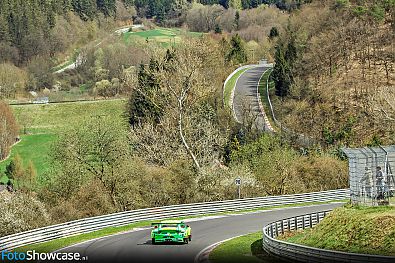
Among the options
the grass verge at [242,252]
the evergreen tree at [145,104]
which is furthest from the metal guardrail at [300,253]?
the evergreen tree at [145,104]

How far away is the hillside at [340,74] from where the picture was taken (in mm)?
86438

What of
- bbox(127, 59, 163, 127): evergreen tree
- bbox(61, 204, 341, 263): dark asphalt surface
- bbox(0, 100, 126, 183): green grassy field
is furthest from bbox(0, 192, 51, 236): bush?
bbox(0, 100, 126, 183): green grassy field

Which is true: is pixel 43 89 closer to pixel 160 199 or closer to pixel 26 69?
pixel 26 69

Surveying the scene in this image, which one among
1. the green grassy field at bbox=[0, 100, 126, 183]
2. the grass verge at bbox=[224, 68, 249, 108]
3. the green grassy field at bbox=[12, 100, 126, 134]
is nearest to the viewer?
the grass verge at bbox=[224, 68, 249, 108]

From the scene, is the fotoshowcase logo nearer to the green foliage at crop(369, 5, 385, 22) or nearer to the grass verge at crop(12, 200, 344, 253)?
the grass verge at crop(12, 200, 344, 253)

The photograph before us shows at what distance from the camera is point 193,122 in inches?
2963

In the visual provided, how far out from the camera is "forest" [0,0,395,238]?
2234 inches

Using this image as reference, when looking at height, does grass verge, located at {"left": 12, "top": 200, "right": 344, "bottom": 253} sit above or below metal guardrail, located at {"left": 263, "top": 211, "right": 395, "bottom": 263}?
below

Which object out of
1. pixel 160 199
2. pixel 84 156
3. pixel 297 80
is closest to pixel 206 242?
pixel 160 199

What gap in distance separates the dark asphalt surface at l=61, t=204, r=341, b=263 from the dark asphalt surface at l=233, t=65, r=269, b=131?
37423mm

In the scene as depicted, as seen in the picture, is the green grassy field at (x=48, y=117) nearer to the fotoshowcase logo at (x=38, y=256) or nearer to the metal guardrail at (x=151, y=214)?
the metal guardrail at (x=151, y=214)

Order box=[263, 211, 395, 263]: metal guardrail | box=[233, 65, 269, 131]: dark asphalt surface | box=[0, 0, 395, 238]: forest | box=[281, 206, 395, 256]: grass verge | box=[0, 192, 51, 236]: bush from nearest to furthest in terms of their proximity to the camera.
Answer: box=[263, 211, 395, 263]: metal guardrail, box=[281, 206, 395, 256]: grass verge, box=[0, 192, 51, 236]: bush, box=[0, 0, 395, 238]: forest, box=[233, 65, 269, 131]: dark asphalt surface

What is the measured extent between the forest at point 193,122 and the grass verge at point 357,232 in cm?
2090

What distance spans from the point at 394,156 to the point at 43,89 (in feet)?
462
